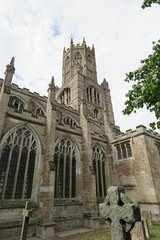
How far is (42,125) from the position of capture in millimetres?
12383

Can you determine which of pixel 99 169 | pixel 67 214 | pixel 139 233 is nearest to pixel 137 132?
pixel 99 169

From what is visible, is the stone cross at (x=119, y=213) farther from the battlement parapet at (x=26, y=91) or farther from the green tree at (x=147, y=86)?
the battlement parapet at (x=26, y=91)

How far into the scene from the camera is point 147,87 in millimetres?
5578

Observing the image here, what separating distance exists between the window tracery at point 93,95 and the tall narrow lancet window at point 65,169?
1543 cm

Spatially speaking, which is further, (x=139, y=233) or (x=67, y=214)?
(x=67, y=214)

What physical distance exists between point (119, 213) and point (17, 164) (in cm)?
853

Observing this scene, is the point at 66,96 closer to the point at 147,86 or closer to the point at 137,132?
the point at 137,132

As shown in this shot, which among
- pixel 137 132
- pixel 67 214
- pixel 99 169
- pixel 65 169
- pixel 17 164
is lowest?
pixel 67 214

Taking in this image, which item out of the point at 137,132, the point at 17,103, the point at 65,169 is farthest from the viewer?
the point at 17,103

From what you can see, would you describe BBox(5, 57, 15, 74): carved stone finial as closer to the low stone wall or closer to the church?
the church

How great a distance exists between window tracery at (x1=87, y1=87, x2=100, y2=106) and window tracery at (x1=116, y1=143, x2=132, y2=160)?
42.2 ft

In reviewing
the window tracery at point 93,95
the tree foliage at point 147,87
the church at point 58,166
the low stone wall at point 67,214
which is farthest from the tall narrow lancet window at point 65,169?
the window tracery at point 93,95

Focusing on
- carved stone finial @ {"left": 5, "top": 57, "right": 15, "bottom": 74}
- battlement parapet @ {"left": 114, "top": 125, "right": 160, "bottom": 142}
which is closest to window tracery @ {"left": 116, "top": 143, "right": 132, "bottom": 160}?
battlement parapet @ {"left": 114, "top": 125, "right": 160, "bottom": 142}

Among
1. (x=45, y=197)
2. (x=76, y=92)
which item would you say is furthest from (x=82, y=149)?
(x=76, y=92)
